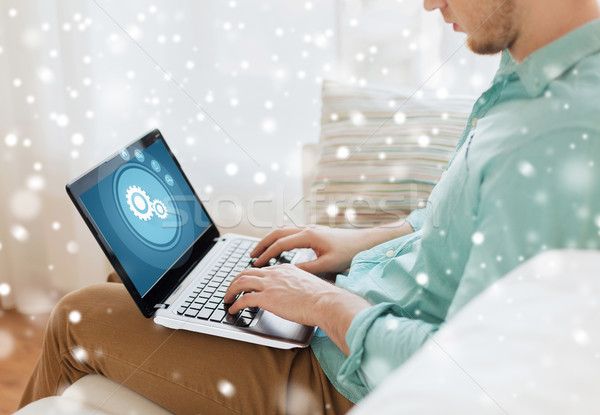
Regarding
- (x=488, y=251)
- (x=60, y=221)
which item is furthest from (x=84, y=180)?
(x=60, y=221)

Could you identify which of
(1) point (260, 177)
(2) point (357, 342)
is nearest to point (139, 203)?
(2) point (357, 342)

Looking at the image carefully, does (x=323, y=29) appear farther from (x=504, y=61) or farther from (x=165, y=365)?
(x=165, y=365)

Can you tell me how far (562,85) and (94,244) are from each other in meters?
1.60

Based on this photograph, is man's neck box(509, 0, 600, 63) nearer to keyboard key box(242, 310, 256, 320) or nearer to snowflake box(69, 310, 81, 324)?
keyboard key box(242, 310, 256, 320)

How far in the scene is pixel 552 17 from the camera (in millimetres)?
670

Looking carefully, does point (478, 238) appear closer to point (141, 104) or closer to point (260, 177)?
point (260, 177)

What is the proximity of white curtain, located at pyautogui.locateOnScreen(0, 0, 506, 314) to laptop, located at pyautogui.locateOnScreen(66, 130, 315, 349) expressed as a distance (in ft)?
2.39

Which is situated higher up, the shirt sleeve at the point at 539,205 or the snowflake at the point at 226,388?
the shirt sleeve at the point at 539,205

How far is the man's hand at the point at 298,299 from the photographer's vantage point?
72cm

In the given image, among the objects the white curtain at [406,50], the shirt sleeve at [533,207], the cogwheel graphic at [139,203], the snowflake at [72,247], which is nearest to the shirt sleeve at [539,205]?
the shirt sleeve at [533,207]

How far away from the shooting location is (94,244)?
1.81m

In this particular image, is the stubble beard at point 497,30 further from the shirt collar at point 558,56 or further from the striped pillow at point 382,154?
the striped pillow at point 382,154

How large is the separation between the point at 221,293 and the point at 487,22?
0.60 meters

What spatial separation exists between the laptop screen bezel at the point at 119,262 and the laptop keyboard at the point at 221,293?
1.8 inches
